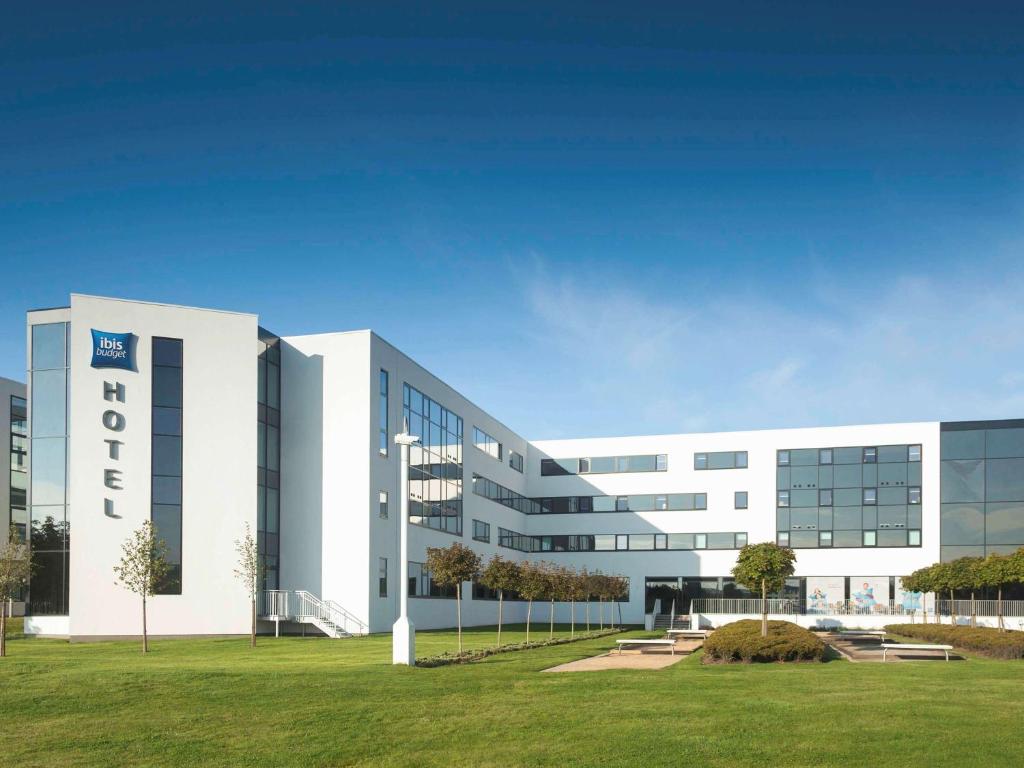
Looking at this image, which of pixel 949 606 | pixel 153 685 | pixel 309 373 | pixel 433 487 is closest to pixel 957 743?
pixel 153 685

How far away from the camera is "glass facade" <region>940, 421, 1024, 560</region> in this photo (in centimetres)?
5191

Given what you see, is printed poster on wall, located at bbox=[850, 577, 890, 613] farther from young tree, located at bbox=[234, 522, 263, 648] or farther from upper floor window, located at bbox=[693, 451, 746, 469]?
young tree, located at bbox=[234, 522, 263, 648]

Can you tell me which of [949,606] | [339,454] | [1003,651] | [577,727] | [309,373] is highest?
[309,373]

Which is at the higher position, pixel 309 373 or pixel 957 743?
pixel 309 373

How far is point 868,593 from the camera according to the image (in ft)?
179

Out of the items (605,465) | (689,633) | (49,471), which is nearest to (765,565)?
(689,633)

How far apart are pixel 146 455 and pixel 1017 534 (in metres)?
44.0

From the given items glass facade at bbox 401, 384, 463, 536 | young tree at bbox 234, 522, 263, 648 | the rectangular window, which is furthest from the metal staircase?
glass facade at bbox 401, 384, 463, 536

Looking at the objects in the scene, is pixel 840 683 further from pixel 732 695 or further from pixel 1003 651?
pixel 1003 651

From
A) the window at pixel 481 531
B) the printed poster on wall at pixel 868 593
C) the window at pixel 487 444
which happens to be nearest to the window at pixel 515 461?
the window at pixel 487 444

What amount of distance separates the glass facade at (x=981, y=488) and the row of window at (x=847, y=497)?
72.0 inches

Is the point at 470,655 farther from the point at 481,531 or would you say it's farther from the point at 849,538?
the point at 849,538

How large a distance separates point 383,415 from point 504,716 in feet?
82.5

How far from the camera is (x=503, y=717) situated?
15.4 m
